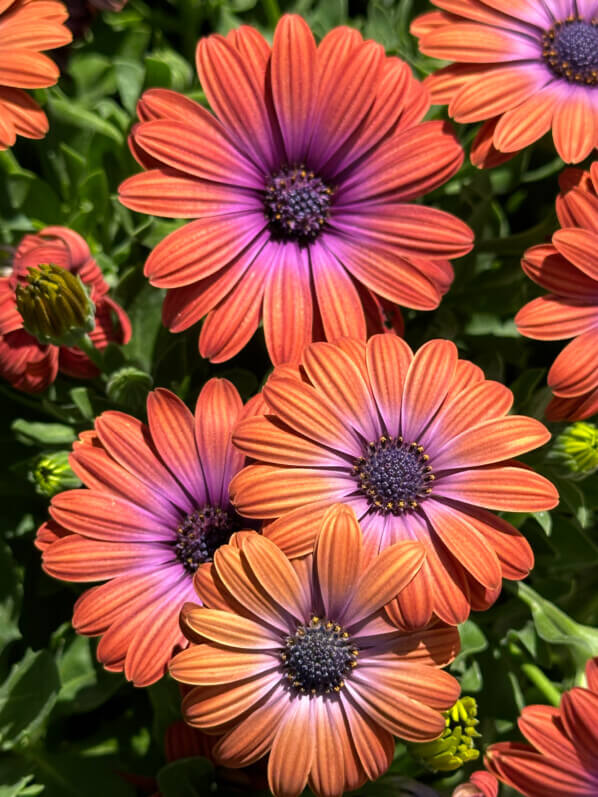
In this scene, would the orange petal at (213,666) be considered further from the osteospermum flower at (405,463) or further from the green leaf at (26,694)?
the green leaf at (26,694)

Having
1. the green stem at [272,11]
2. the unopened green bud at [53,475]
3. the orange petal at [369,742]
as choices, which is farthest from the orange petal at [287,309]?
the green stem at [272,11]

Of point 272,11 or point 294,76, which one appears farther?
point 272,11

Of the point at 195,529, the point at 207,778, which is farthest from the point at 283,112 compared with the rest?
the point at 207,778

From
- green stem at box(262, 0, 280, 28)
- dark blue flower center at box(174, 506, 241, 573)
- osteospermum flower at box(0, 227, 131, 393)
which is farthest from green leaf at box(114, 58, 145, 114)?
dark blue flower center at box(174, 506, 241, 573)

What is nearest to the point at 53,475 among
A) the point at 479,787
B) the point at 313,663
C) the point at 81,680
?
the point at 81,680

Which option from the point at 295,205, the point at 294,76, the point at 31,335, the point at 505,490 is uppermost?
the point at 294,76

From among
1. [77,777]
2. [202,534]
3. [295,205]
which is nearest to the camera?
[202,534]

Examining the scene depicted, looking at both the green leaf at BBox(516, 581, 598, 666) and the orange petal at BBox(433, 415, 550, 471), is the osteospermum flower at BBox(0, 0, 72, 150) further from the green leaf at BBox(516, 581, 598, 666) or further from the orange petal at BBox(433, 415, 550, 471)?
the green leaf at BBox(516, 581, 598, 666)

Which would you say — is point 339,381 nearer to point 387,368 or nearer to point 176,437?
point 387,368
